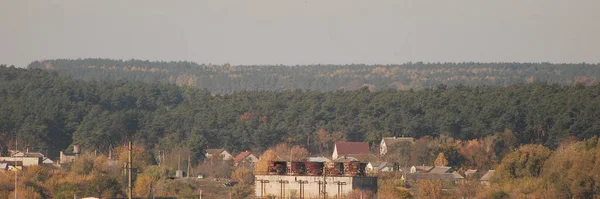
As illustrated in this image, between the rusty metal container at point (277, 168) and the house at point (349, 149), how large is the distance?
3277 cm

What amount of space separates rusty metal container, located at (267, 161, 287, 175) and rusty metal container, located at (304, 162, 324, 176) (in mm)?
1141

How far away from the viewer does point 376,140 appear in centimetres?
11438

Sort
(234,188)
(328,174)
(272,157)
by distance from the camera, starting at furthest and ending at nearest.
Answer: (272,157)
(234,188)
(328,174)

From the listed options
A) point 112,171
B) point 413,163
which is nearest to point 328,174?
point 112,171

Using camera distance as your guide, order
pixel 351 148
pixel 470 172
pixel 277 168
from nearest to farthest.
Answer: pixel 277 168, pixel 470 172, pixel 351 148

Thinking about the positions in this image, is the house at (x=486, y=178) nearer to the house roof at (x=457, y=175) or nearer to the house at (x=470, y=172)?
the house roof at (x=457, y=175)

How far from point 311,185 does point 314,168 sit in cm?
181

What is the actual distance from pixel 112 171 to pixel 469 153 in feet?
91.2

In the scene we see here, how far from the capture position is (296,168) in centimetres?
7281

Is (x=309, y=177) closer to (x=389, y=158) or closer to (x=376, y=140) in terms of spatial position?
(x=389, y=158)

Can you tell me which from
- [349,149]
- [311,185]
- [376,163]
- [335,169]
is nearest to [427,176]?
[376,163]

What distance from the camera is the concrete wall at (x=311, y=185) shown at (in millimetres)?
70312

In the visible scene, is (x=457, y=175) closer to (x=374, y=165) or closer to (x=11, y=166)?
(x=374, y=165)

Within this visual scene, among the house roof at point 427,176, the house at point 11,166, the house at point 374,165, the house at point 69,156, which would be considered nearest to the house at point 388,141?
the house at point 374,165
